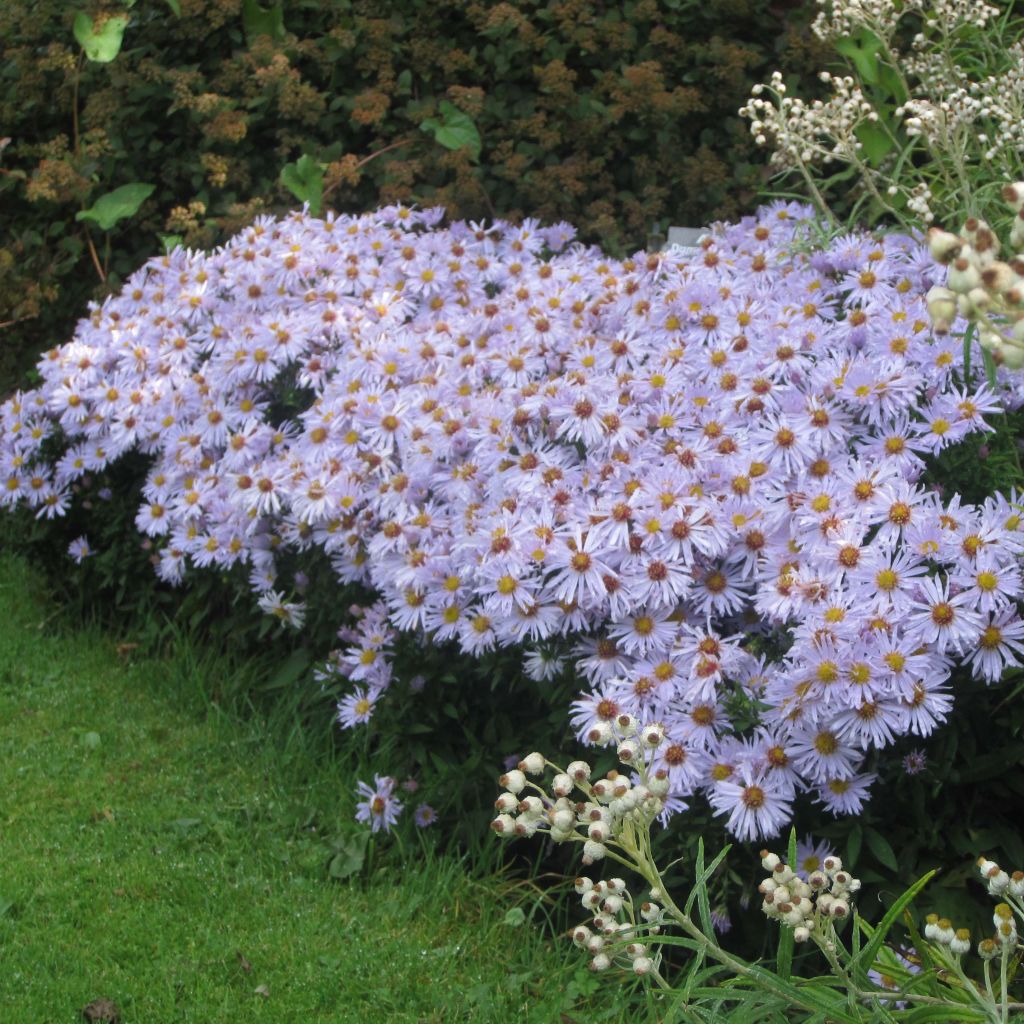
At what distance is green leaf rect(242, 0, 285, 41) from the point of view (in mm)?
→ 5168

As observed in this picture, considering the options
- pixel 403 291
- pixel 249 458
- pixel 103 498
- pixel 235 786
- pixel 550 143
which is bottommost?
pixel 235 786

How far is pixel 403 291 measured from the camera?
4.09 meters

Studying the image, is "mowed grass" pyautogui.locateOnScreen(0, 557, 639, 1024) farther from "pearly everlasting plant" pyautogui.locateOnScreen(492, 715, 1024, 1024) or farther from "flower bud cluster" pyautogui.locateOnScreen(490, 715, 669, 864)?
"flower bud cluster" pyautogui.locateOnScreen(490, 715, 669, 864)

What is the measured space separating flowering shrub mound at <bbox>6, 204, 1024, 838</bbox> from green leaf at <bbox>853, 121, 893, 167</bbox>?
1.40ft

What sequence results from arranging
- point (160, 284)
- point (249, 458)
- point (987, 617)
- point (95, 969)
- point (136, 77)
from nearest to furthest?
1. point (987, 617)
2. point (95, 969)
3. point (249, 458)
4. point (160, 284)
5. point (136, 77)

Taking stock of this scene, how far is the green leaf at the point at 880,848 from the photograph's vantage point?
8.10 ft

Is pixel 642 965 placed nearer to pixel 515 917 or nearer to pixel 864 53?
pixel 515 917

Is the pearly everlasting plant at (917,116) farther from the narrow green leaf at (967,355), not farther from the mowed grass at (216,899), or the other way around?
the mowed grass at (216,899)

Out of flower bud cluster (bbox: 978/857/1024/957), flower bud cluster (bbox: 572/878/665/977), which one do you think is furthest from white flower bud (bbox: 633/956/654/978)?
flower bud cluster (bbox: 978/857/1024/957)

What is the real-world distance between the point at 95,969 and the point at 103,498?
1834 mm

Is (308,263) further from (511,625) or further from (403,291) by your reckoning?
(511,625)

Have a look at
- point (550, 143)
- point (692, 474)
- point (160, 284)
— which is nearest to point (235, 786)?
point (692, 474)

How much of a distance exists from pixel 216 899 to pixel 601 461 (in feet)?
4.24

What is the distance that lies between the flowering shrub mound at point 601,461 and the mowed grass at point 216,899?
38cm
